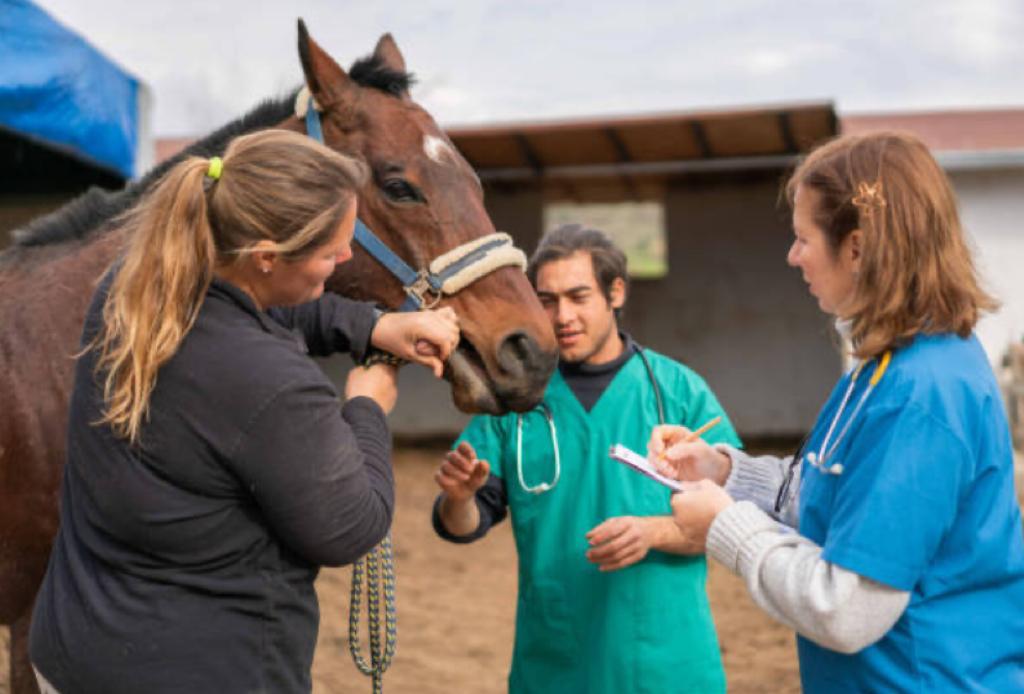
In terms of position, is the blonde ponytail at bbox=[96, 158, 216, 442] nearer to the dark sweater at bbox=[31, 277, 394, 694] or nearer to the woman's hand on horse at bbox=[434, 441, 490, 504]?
the dark sweater at bbox=[31, 277, 394, 694]

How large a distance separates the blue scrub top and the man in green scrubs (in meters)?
0.77

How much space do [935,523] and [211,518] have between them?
1.02m

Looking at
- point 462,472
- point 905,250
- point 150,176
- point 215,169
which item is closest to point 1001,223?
point 462,472

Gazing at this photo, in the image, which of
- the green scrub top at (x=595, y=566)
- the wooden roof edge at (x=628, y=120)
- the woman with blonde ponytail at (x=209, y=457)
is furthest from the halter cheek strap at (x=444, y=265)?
the wooden roof edge at (x=628, y=120)

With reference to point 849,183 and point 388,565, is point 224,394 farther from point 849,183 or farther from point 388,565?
point 849,183

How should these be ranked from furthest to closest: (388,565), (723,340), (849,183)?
(723,340), (388,565), (849,183)

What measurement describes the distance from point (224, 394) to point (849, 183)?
0.99 metres

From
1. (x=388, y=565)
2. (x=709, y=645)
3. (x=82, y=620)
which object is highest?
(x=82, y=620)

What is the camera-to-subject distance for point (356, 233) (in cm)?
246

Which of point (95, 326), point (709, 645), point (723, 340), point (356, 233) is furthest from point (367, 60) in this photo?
point (723, 340)

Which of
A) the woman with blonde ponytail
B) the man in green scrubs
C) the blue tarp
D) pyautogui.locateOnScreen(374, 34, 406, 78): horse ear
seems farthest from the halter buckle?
the blue tarp

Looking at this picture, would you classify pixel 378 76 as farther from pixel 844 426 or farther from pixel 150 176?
pixel 844 426

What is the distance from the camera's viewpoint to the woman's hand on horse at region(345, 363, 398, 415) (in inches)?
67.1

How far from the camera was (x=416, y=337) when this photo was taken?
6.22ft
